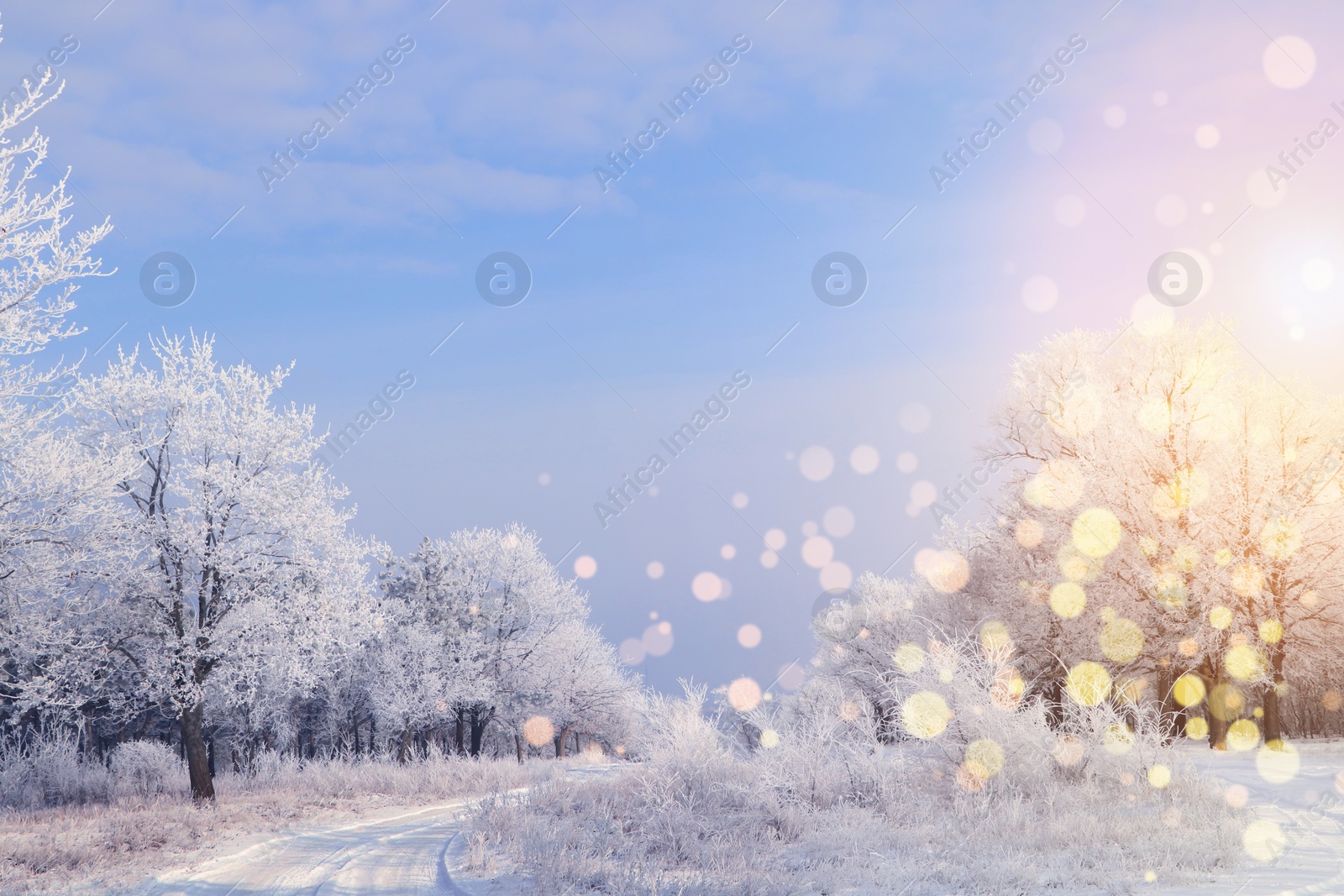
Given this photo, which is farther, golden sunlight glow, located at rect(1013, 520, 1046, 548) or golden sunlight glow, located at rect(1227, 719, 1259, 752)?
golden sunlight glow, located at rect(1013, 520, 1046, 548)

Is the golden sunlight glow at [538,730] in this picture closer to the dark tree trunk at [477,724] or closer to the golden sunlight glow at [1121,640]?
the dark tree trunk at [477,724]

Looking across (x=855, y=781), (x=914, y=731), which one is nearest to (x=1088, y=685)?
(x=914, y=731)

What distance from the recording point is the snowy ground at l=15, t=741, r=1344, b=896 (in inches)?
287

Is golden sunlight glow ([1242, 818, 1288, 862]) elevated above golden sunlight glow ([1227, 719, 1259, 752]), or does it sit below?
above

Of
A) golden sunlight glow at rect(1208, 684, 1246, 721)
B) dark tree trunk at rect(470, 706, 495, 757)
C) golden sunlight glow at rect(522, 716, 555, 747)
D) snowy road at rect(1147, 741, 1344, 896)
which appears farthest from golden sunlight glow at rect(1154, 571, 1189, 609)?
golden sunlight glow at rect(522, 716, 555, 747)

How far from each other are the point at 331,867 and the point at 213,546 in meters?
9.96

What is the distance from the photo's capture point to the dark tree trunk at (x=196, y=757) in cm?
1709

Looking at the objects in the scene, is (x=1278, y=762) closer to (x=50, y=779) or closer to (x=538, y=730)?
(x=50, y=779)

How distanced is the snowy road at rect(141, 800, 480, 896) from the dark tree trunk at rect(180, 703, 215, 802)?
5045 mm

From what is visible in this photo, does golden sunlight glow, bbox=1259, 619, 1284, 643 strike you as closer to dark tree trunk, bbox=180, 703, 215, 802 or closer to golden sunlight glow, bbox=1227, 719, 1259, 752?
golden sunlight glow, bbox=1227, 719, 1259, 752

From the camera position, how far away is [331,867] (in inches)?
403

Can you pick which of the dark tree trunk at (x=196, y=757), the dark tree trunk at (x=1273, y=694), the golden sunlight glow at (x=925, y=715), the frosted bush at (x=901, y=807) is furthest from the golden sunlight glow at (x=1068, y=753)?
the dark tree trunk at (x=196, y=757)

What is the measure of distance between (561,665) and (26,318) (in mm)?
36021

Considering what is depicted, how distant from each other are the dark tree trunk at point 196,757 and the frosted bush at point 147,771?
1.46 m
